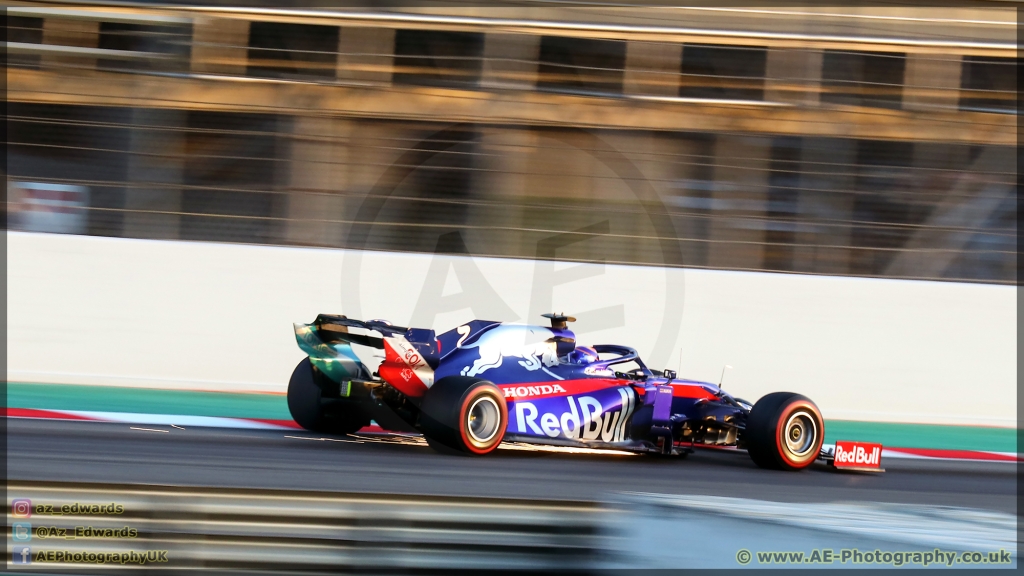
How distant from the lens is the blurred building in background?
26.0 ft

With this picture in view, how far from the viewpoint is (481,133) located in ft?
27.3

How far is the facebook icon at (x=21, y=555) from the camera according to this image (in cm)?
260

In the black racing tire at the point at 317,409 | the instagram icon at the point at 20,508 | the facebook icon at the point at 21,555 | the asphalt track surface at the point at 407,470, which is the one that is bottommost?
the asphalt track surface at the point at 407,470

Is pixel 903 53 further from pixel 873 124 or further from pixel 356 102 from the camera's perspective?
pixel 356 102

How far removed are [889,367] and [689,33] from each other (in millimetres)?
3202

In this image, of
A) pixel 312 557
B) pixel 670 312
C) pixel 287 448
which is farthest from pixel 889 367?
pixel 312 557

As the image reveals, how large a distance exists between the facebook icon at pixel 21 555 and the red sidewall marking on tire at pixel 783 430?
4440mm

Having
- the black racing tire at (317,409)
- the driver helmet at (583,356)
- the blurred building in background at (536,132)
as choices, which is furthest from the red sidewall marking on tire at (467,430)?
the blurred building in background at (536,132)

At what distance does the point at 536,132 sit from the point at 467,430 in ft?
11.4

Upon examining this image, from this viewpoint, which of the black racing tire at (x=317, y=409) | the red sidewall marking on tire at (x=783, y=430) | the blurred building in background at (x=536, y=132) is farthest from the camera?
the blurred building in background at (x=536, y=132)

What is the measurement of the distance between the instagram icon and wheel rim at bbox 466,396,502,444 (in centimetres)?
312

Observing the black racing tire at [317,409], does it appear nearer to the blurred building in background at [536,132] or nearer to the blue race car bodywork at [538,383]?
the blue race car bodywork at [538,383]

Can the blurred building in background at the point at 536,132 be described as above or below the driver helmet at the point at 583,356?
above

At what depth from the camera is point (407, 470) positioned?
5.23 meters
